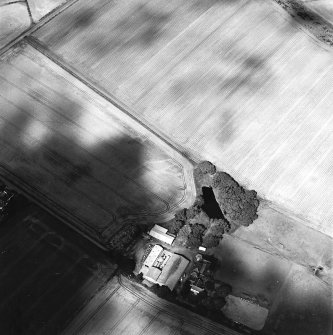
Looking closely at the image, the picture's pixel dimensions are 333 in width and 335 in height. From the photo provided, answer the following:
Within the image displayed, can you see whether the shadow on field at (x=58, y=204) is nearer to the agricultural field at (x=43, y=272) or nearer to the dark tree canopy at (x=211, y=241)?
the agricultural field at (x=43, y=272)

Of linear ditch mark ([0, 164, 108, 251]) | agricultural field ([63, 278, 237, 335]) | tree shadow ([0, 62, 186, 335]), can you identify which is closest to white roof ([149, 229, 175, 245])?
tree shadow ([0, 62, 186, 335])

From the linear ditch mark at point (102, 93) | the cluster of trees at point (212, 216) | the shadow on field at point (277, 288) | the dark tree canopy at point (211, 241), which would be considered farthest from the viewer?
the linear ditch mark at point (102, 93)

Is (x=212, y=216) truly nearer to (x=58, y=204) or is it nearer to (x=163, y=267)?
(x=163, y=267)

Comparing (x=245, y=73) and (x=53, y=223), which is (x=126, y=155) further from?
(x=245, y=73)

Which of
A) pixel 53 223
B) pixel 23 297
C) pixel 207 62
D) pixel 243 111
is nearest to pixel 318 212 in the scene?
pixel 243 111

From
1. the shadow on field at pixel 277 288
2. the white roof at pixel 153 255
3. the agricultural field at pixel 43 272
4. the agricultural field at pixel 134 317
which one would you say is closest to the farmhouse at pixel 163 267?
the white roof at pixel 153 255
